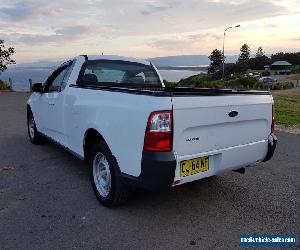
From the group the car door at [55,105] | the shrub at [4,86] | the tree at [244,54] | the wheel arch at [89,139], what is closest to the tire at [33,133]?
the car door at [55,105]

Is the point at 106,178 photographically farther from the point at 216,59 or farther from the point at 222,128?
the point at 216,59

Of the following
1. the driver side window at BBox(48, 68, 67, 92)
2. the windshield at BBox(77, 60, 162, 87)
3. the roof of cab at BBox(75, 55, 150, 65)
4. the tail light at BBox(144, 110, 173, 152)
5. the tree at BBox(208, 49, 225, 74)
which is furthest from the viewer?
the tree at BBox(208, 49, 225, 74)

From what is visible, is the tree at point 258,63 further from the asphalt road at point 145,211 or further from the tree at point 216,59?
the asphalt road at point 145,211

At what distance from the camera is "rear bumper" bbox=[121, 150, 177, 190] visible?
3.32 meters

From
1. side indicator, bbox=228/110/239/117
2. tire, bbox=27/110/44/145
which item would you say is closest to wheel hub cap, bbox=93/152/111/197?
side indicator, bbox=228/110/239/117

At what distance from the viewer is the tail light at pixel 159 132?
3.27m

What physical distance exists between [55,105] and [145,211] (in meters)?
2.44

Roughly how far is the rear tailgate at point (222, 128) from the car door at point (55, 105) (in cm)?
244

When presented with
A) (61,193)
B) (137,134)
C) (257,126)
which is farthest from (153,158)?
(61,193)

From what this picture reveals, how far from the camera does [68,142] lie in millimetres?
5160

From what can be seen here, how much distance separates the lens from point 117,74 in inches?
215

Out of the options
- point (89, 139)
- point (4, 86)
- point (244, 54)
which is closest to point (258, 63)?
point (244, 54)

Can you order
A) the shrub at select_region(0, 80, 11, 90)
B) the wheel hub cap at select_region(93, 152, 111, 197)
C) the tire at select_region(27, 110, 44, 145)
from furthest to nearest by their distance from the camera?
the shrub at select_region(0, 80, 11, 90) → the tire at select_region(27, 110, 44, 145) → the wheel hub cap at select_region(93, 152, 111, 197)

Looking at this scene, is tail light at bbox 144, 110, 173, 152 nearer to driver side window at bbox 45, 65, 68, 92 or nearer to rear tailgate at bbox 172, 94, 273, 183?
rear tailgate at bbox 172, 94, 273, 183
